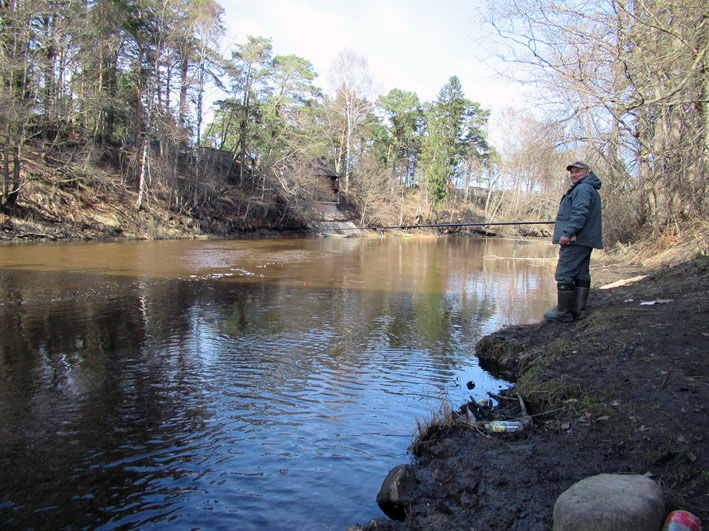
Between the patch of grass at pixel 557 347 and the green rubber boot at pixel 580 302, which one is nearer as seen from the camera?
the patch of grass at pixel 557 347

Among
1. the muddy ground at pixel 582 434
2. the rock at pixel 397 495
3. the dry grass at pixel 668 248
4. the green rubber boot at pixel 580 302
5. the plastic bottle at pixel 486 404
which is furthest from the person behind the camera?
the dry grass at pixel 668 248

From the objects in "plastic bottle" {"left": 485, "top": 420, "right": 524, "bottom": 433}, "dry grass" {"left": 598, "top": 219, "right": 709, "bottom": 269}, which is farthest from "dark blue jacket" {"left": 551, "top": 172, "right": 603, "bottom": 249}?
"dry grass" {"left": 598, "top": 219, "right": 709, "bottom": 269}

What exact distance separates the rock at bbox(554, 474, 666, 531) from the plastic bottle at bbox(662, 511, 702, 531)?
0.13ft

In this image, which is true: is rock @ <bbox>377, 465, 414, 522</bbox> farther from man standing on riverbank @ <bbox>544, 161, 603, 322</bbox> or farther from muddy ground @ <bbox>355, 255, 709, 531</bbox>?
man standing on riverbank @ <bbox>544, 161, 603, 322</bbox>

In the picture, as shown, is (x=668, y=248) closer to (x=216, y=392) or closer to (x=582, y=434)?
(x=582, y=434)

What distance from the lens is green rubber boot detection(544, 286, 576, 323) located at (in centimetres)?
667

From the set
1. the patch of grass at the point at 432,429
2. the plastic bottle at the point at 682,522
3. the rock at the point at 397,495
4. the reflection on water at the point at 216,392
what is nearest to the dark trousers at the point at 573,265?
the reflection on water at the point at 216,392

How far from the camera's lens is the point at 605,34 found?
9547 mm

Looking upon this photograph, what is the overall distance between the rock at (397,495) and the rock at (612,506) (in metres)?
1.09

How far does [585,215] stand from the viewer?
6.10 meters

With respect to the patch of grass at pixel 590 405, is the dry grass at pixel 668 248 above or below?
above

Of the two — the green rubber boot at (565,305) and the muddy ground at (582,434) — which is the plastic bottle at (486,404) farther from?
the green rubber boot at (565,305)

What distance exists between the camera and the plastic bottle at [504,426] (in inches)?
160

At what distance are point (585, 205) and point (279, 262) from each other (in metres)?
14.3
